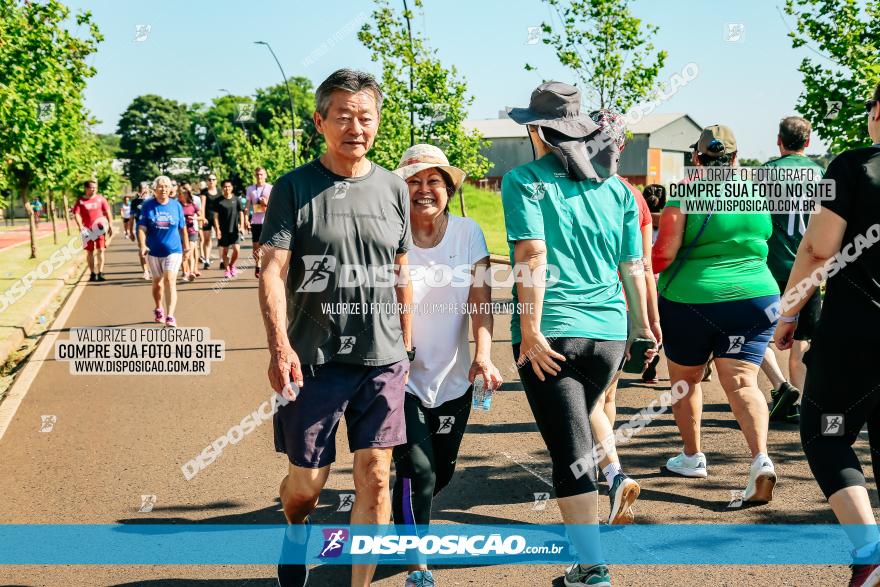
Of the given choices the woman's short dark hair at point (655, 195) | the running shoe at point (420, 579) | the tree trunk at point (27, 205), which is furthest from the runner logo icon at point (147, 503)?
the tree trunk at point (27, 205)

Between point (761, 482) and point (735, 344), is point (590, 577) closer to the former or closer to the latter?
point (761, 482)

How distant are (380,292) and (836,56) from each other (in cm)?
872

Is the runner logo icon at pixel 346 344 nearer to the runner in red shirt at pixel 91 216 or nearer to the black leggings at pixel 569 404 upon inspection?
the black leggings at pixel 569 404

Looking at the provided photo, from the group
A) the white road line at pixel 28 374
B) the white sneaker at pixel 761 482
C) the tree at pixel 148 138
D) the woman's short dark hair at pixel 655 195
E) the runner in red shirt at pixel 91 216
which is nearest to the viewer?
→ the white sneaker at pixel 761 482

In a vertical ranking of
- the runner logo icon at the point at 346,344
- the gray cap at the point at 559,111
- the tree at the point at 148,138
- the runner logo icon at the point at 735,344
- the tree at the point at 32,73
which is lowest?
the runner logo icon at the point at 735,344

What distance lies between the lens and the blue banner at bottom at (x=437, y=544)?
3855mm

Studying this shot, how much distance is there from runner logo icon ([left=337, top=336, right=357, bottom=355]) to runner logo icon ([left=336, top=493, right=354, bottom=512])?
157cm

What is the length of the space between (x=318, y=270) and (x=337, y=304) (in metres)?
0.15

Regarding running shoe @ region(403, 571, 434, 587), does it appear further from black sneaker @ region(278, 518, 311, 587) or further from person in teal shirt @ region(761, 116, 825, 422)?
person in teal shirt @ region(761, 116, 825, 422)

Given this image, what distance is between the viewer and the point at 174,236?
35.6 feet

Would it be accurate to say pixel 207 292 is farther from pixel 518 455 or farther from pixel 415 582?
pixel 415 582

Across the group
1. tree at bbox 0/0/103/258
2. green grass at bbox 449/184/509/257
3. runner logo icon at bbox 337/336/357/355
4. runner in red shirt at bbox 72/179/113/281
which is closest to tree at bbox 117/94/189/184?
green grass at bbox 449/184/509/257

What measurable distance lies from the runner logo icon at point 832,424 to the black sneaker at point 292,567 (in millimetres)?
2144

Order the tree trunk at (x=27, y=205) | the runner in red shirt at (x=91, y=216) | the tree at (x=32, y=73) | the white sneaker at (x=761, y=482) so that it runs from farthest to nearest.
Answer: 1. the tree trunk at (x=27, y=205)
2. the runner in red shirt at (x=91, y=216)
3. the tree at (x=32, y=73)
4. the white sneaker at (x=761, y=482)
